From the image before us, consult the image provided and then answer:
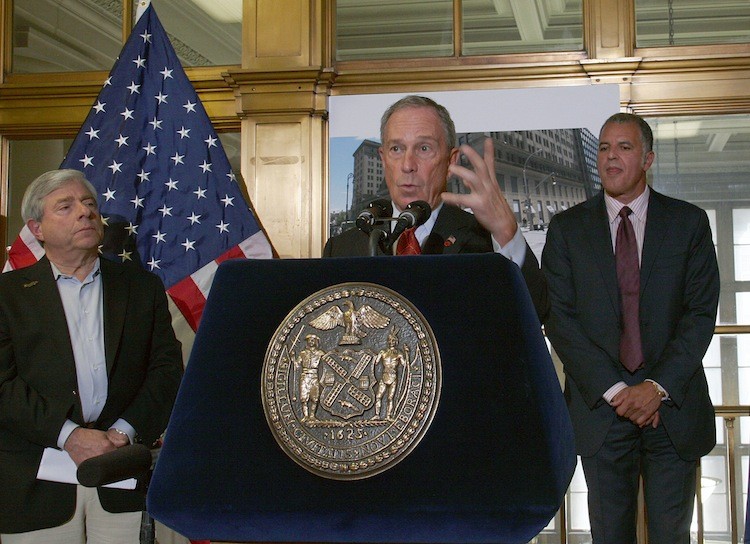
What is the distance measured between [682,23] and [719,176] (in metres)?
0.72

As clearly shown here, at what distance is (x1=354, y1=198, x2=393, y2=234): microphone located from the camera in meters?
1.59

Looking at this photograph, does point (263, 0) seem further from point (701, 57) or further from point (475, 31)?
point (701, 57)

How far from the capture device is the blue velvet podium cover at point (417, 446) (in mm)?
1169

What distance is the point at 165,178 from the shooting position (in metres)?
3.98

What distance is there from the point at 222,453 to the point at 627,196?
7.47 ft

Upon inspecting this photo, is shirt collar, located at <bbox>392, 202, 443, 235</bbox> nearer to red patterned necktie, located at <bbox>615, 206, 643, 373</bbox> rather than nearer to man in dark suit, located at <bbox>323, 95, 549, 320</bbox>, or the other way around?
man in dark suit, located at <bbox>323, 95, 549, 320</bbox>

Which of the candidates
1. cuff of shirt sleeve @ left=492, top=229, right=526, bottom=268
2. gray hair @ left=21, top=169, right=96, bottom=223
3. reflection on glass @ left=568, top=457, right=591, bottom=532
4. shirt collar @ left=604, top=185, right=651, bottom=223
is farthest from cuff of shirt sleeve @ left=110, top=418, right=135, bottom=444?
reflection on glass @ left=568, top=457, right=591, bottom=532

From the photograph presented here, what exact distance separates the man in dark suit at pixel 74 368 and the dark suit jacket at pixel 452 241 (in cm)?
90

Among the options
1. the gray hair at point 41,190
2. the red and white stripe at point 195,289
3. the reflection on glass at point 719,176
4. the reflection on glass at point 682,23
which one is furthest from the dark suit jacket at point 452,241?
the reflection on glass at point 682,23

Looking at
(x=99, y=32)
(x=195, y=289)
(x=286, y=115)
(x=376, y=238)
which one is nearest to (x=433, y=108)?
(x=376, y=238)

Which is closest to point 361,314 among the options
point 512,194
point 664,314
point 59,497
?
point 59,497

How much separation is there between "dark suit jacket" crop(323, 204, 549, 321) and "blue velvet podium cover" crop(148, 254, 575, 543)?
20.1 inches

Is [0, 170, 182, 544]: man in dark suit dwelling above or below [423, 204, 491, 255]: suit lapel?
below

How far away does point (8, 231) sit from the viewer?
15.0 ft
